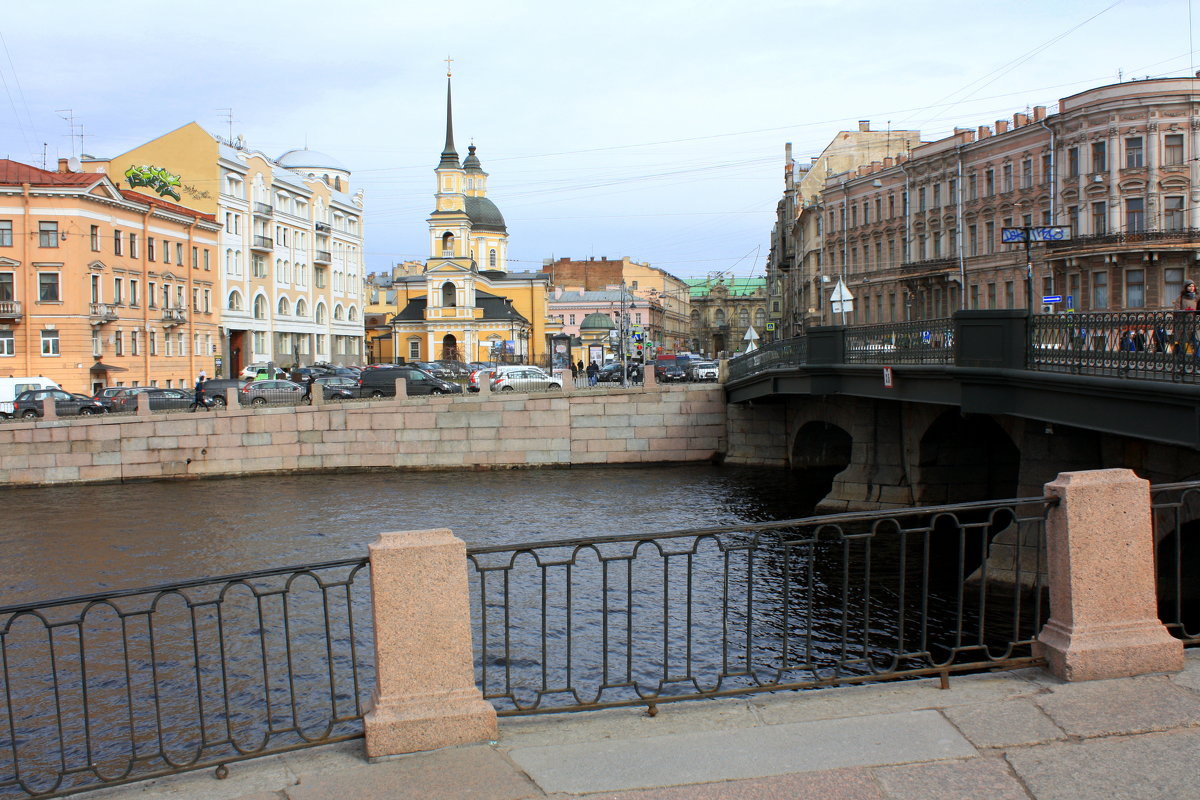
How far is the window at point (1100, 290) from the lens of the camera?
41625 mm

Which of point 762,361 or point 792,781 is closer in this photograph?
point 792,781

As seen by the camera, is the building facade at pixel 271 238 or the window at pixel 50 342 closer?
the window at pixel 50 342

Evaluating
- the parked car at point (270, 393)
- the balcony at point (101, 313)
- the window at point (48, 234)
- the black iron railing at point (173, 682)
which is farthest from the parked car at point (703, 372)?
the black iron railing at point (173, 682)

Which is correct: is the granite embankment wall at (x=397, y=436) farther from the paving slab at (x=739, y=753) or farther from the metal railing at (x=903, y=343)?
the paving slab at (x=739, y=753)

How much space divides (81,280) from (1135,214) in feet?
144

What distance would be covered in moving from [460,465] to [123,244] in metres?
24.7

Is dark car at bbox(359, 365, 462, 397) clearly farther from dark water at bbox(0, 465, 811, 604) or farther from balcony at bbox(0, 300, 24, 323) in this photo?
balcony at bbox(0, 300, 24, 323)

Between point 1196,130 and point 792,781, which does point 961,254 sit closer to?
point 1196,130

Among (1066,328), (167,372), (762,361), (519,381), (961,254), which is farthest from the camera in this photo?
(167,372)

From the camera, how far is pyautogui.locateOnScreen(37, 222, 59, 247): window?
46969 mm

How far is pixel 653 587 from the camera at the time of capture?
1797 cm

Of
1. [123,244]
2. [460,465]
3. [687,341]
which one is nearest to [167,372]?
[123,244]

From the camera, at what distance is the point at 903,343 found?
830 inches

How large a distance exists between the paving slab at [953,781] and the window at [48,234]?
49744 mm
